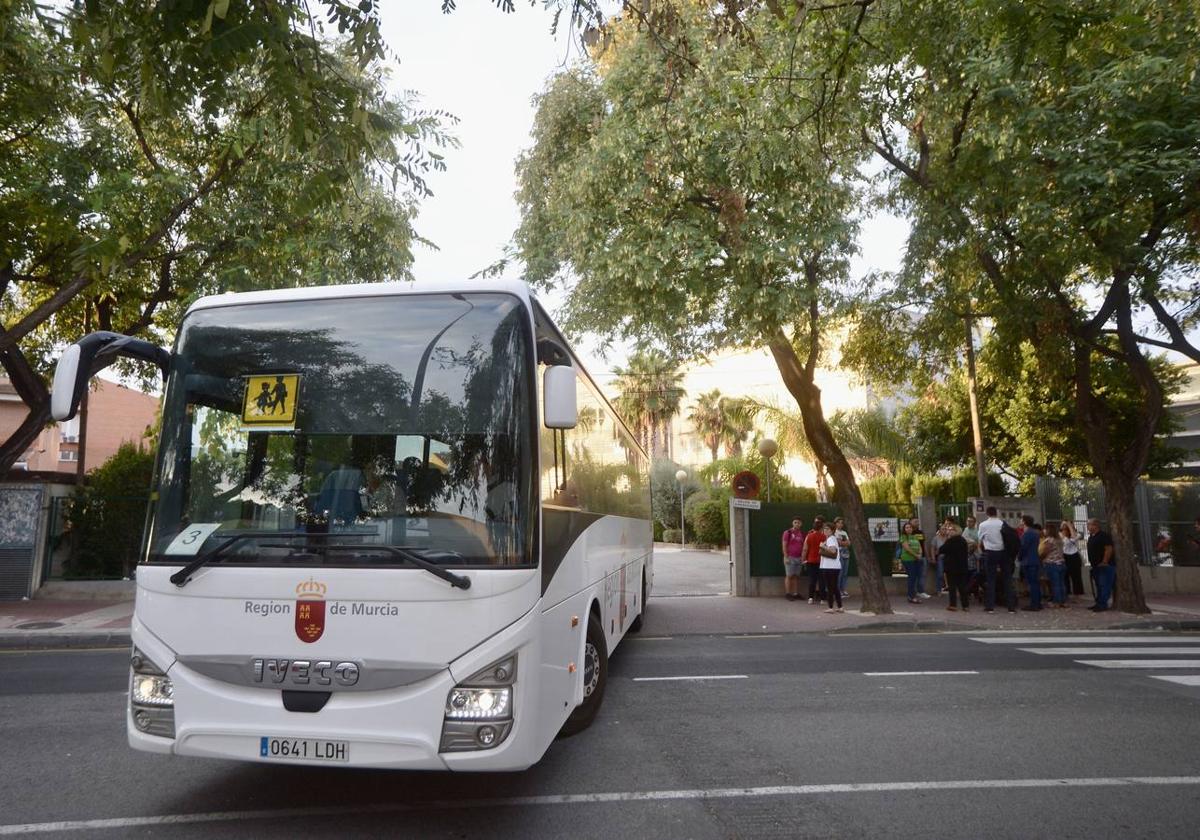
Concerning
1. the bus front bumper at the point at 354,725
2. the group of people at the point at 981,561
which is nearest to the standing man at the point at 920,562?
the group of people at the point at 981,561

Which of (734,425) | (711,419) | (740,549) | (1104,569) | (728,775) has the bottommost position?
(728,775)

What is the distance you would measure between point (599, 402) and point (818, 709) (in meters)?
3.40

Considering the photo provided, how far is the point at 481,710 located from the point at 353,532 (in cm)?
111

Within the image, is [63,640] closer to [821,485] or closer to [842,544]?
[842,544]

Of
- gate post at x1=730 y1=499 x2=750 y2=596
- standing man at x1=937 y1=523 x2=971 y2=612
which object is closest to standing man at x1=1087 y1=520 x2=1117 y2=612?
standing man at x1=937 y1=523 x2=971 y2=612

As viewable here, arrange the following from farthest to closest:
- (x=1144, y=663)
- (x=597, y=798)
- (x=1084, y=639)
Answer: (x=1084, y=639) → (x=1144, y=663) → (x=597, y=798)

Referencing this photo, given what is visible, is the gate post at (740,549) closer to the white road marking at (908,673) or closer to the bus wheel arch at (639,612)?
the bus wheel arch at (639,612)

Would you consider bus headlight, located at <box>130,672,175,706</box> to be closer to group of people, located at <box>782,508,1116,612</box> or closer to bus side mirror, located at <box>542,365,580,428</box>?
bus side mirror, located at <box>542,365,580,428</box>

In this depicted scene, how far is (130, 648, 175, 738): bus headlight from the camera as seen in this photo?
173 inches

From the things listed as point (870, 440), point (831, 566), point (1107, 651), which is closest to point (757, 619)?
point (831, 566)

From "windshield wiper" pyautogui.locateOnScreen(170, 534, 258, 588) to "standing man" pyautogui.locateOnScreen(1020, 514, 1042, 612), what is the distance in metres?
15.5

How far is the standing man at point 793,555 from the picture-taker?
17.6m

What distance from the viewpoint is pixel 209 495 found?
4.66m

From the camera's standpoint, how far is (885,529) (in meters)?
19.0
